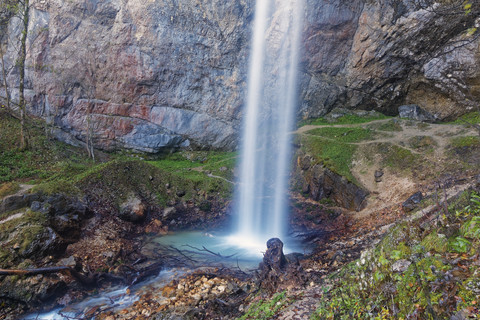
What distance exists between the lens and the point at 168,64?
22.5m

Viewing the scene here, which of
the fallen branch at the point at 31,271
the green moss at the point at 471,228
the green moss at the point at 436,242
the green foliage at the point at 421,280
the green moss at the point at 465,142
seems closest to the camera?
the green foliage at the point at 421,280

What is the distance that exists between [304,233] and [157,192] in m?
7.49

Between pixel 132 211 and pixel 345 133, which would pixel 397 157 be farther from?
pixel 132 211

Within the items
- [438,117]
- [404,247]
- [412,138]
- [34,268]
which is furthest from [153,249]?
[438,117]

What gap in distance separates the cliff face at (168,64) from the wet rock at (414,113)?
0.56m

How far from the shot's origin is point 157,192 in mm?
13555

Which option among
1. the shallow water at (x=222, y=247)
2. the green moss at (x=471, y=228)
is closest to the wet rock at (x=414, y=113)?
the shallow water at (x=222, y=247)

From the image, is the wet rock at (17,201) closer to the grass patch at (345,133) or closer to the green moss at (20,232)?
the green moss at (20,232)

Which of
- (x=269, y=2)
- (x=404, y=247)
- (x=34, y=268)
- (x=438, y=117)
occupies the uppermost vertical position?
(x=269, y=2)

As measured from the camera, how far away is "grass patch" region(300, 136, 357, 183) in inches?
564

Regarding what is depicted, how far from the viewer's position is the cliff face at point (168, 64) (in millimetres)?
21906

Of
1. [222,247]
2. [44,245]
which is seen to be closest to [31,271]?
[44,245]

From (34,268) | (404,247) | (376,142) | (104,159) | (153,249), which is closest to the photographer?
(404,247)

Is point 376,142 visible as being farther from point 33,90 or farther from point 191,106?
point 33,90
